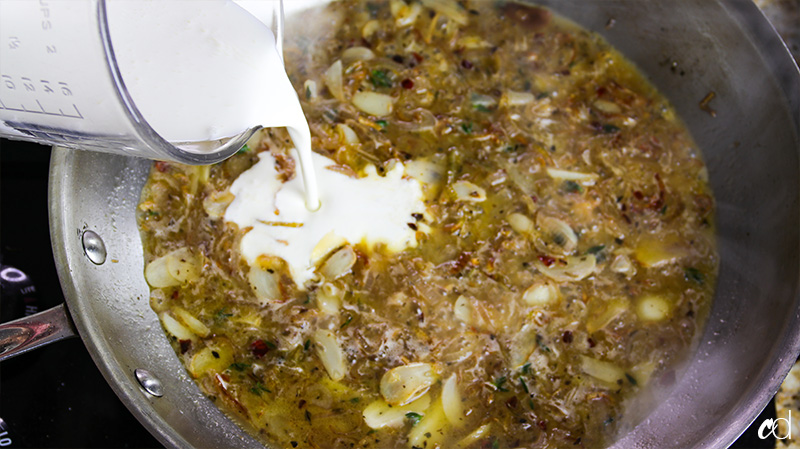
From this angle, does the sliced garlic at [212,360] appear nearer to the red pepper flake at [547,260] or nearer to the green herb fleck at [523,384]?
the green herb fleck at [523,384]

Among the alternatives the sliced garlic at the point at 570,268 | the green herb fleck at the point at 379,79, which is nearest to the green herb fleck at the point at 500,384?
the sliced garlic at the point at 570,268

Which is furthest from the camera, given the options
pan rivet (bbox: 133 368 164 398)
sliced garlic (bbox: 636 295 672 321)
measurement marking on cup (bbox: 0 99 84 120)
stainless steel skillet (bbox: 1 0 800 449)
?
sliced garlic (bbox: 636 295 672 321)

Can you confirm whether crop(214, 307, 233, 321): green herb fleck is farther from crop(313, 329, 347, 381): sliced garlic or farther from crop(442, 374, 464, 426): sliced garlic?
crop(442, 374, 464, 426): sliced garlic

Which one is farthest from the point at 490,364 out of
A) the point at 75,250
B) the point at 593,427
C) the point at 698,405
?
the point at 75,250

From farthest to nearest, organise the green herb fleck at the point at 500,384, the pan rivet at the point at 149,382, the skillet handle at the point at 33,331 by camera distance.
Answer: the green herb fleck at the point at 500,384
the pan rivet at the point at 149,382
the skillet handle at the point at 33,331

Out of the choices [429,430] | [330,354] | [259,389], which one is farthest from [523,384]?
[259,389]

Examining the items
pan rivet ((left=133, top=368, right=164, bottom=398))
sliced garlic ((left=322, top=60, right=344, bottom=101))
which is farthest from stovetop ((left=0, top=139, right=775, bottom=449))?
sliced garlic ((left=322, top=60, right=344, bottom=101))

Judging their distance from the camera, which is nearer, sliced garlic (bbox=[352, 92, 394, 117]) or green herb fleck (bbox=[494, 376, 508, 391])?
green herb fleck (bbox=[494, 376, 508, 391])
